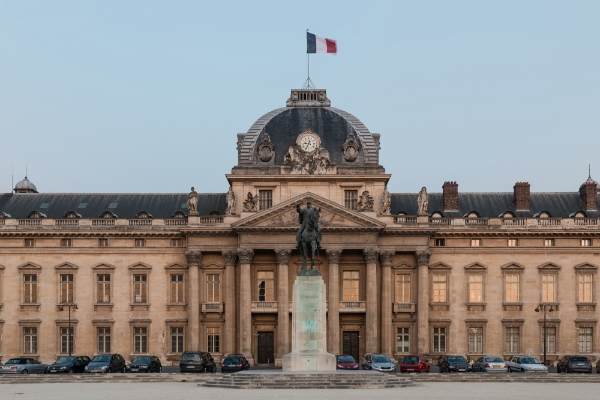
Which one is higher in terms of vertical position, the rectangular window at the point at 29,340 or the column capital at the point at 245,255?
the column capital at the point at 245,255

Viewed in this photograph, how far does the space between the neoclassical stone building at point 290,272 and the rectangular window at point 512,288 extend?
78 mm

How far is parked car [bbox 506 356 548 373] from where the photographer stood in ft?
229

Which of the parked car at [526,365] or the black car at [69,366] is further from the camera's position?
the parked car at [526,365]

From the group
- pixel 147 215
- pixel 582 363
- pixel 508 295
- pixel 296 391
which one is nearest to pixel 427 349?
pixel 508 295

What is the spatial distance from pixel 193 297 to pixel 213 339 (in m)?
3.70

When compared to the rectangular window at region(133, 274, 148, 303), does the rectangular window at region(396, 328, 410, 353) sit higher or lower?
lower

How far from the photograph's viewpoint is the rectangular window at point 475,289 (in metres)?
89.2

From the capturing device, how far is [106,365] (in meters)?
69.2

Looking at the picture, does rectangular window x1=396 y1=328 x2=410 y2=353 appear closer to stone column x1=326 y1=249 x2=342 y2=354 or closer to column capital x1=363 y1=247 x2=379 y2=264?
stone column x1=326 y1=249 x2=342 y2=354

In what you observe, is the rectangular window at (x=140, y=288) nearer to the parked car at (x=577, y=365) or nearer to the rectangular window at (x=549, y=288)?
the rectangular window at (x=549, y=288)

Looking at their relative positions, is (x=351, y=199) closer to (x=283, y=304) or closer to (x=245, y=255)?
(x=245, y=255)

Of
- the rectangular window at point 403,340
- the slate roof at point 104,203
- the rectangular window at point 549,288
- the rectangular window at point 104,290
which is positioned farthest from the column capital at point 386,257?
the rectangular window at point 104,290

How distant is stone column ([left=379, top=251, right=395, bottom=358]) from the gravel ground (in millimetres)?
29032

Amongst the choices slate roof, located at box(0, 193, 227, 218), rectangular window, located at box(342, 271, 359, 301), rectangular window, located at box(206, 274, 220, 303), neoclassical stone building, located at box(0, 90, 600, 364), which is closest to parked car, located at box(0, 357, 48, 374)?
neoclassical stone building, located at box(0, 90, 600, 364)
